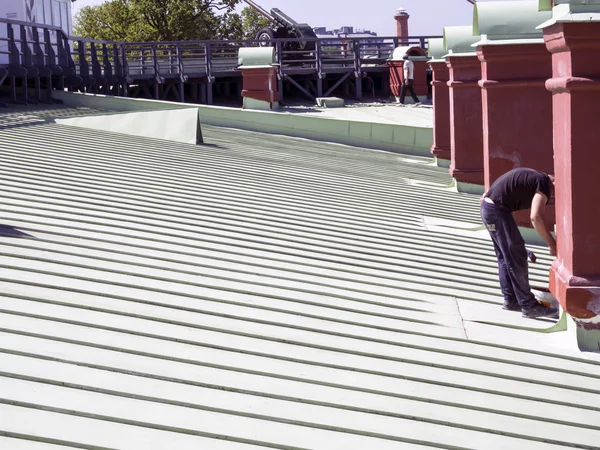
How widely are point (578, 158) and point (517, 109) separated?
3835mm

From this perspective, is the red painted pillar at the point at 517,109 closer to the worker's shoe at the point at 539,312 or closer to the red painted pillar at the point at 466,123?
the red painted pillar at the point at 466,123

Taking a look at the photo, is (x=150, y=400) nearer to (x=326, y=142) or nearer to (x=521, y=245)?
(x=521, y=245)

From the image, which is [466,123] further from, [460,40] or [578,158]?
[578,158]

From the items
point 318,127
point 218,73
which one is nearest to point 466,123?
point 318,127

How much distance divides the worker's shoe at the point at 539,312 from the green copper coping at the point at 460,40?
5663mm

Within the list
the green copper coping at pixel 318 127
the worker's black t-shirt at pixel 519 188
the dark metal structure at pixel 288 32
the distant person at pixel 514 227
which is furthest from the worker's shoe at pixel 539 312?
the dark metal structure at pixel 288 32

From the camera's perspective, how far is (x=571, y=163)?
557 cm

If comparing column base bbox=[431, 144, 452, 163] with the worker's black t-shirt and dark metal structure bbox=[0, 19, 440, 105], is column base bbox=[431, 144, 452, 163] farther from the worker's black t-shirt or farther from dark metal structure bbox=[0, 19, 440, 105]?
dark metal structure bbox=[0, 19, 440, 105]

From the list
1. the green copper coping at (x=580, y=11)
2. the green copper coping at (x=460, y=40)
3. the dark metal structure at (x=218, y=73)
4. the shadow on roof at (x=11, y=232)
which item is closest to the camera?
the green copper coping at (x=580, y=11)

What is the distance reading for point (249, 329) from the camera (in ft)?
15.5

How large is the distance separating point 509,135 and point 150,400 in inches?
257

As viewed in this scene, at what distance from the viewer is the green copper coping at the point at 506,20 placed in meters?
8.83

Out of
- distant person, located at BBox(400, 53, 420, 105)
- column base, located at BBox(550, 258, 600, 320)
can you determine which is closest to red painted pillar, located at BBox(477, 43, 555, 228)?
column base, located at BBox(550, 258, 600, 320)

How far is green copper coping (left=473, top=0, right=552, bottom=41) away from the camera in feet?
29.0
